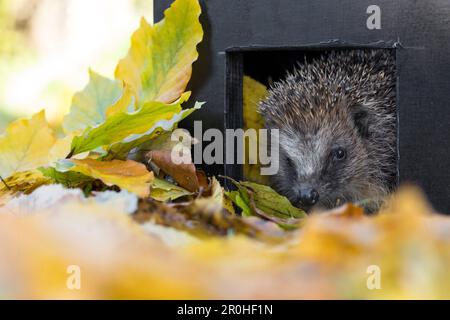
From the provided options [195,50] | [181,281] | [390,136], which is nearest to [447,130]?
[390,136]

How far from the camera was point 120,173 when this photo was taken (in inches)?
57.6

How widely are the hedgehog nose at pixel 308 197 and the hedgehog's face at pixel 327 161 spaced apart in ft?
0.13

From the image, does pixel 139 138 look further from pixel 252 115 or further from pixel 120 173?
pixel 252 115

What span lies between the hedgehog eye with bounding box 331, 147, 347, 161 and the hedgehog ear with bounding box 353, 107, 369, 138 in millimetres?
99

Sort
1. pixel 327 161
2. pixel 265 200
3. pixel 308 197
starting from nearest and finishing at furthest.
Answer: pixel 265 200, pixel 308 197, pixel 327 161

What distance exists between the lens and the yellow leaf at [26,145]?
1522 millimetres

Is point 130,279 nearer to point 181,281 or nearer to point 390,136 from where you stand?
point 181,281

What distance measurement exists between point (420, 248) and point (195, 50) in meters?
1.17

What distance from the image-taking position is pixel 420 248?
664 millimetres

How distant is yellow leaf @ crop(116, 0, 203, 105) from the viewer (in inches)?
67.3

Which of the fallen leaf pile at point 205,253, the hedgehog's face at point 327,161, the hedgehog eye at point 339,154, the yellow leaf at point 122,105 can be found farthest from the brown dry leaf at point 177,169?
the hedgehog eye at point 339,154

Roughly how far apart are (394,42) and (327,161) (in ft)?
A: 1.78

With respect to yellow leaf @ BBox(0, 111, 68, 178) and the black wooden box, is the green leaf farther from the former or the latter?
the black wooden box

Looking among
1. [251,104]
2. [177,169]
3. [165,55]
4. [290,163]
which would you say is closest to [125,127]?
[177,169]
